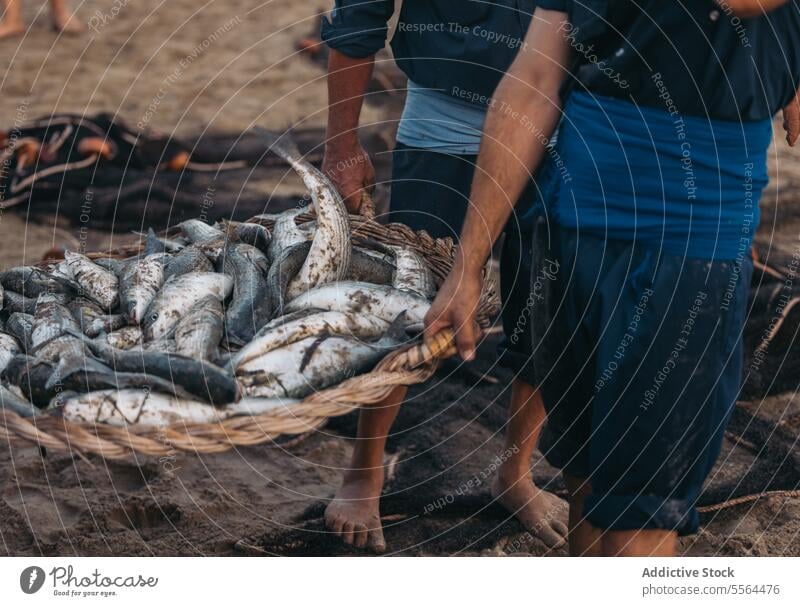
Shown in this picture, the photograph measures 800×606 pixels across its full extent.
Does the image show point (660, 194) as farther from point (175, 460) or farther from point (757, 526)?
point (175, 460)

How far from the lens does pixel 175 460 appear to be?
3666 mm

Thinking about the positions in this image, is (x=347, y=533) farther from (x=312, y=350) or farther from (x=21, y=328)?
(x=21, y=328)

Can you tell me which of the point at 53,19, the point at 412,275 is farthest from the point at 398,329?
the point at 53,19

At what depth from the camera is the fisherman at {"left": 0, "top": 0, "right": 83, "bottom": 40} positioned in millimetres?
7676

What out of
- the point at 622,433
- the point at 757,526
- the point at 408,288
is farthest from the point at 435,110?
the point at 757,526

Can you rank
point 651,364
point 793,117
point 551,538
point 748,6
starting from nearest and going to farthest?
point 748,6, point 651,364, point 793,117, point 551,538

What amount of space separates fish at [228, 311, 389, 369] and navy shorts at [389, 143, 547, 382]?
49cm

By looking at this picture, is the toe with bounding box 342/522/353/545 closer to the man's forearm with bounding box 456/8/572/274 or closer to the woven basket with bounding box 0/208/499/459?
the woven basket with bounding box 0/208/499/459

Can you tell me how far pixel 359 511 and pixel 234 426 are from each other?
113 cm

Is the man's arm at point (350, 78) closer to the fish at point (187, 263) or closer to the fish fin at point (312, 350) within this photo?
the fish at point (187, 263)

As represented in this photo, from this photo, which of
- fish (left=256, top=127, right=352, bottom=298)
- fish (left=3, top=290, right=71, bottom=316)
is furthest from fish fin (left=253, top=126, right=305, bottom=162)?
fish (left=3, top=290, right=71, bottom=316)

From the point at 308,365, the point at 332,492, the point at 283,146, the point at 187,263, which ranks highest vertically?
the point at 283,146

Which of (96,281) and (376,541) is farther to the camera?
(376,541)

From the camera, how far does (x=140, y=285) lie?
3088mm
